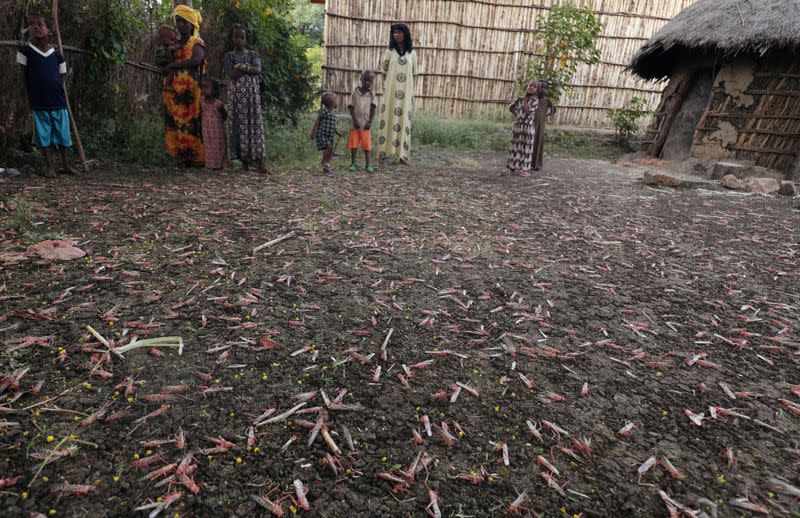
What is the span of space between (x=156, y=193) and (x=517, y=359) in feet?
14.1

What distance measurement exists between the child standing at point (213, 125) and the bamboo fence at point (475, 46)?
25.5ft

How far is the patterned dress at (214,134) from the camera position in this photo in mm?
6020

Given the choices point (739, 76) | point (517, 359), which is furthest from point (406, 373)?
point (739, 76)

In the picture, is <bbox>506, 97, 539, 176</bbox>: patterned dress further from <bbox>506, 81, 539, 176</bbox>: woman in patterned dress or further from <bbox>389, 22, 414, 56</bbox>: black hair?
<bbox>389, 22, 414, 56</bbox>: black hair

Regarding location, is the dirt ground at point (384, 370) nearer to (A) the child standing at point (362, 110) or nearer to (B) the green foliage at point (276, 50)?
(A) the child standing at point (362, 110)

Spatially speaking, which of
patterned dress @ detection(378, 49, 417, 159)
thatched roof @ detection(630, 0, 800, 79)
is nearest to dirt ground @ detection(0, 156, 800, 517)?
patterned dress @ detection(378, 49, 417, 159)

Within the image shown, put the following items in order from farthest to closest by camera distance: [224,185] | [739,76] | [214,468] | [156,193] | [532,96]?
[739,76]
[532,96]
[224,185]
[156,193]
[214,468]

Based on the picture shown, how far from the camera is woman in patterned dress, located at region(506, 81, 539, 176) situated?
7586mm

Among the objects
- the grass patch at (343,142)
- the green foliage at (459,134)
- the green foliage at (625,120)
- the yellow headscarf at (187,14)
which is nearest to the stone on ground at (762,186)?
the grass patch at (343,142)

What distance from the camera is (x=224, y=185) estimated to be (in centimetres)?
551

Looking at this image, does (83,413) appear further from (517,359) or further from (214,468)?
(517,359)

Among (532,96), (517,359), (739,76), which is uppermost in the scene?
(739,76)

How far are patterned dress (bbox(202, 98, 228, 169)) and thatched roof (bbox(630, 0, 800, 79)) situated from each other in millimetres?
9644

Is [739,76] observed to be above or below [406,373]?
above
